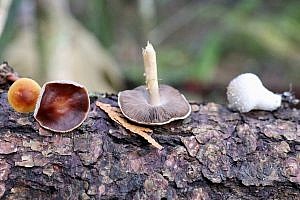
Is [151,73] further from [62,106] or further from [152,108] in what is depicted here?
[62,106]

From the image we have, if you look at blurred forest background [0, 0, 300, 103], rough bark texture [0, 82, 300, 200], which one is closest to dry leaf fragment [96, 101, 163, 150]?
rough bark texture [0, 82, 300, 200]

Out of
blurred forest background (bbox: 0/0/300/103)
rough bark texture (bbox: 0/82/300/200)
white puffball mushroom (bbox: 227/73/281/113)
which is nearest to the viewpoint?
rough bark texture (bbox: 0/82/300/200)

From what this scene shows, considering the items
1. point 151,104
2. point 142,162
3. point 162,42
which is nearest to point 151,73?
point 151,104

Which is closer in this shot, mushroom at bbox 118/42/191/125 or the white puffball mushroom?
mushroom at bbox 118/42/191/125

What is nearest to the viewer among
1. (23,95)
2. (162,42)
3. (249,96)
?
(23,95)

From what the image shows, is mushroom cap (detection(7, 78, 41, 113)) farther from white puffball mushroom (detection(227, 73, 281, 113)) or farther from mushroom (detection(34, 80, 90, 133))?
white puffball mushroom (detection(227, 73, 281, 113))

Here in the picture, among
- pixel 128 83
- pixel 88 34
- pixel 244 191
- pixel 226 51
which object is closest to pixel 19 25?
pixel 88 34

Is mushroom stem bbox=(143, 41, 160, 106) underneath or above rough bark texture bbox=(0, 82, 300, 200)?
above
